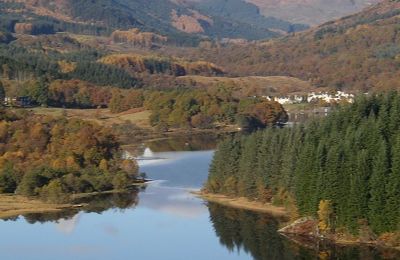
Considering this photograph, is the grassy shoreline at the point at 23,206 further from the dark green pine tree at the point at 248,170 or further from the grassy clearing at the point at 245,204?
the dark green pine tree at the point at 248,170

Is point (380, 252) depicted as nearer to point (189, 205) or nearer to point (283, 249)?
point (283, 249)

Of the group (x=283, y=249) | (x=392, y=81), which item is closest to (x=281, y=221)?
(x=283, y=249)

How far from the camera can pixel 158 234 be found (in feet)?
198

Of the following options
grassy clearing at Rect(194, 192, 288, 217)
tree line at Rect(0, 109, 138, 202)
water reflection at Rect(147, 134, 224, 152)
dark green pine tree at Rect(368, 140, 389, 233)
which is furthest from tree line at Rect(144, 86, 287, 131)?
dark green pine tree at Rect(368, 140, 389, 233)

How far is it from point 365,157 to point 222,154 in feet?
66.0

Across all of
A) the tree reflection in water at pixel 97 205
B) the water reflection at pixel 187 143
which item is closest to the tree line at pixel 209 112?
the water reflection at pixel 187 143

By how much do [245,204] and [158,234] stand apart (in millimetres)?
9656

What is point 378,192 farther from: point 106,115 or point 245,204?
point 106,115

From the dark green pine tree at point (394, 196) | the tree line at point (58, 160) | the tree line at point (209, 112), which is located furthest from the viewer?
the tree line at point (209, 112)

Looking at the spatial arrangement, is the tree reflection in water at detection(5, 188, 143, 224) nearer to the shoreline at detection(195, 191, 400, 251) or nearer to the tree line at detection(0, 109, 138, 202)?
the tree line at detection(0, 109, 138, 202)

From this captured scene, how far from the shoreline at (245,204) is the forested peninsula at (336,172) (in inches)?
22.4

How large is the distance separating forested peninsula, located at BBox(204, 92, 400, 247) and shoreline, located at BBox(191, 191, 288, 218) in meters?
0.57

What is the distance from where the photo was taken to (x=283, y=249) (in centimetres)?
5450

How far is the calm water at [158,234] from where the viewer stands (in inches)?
2136
